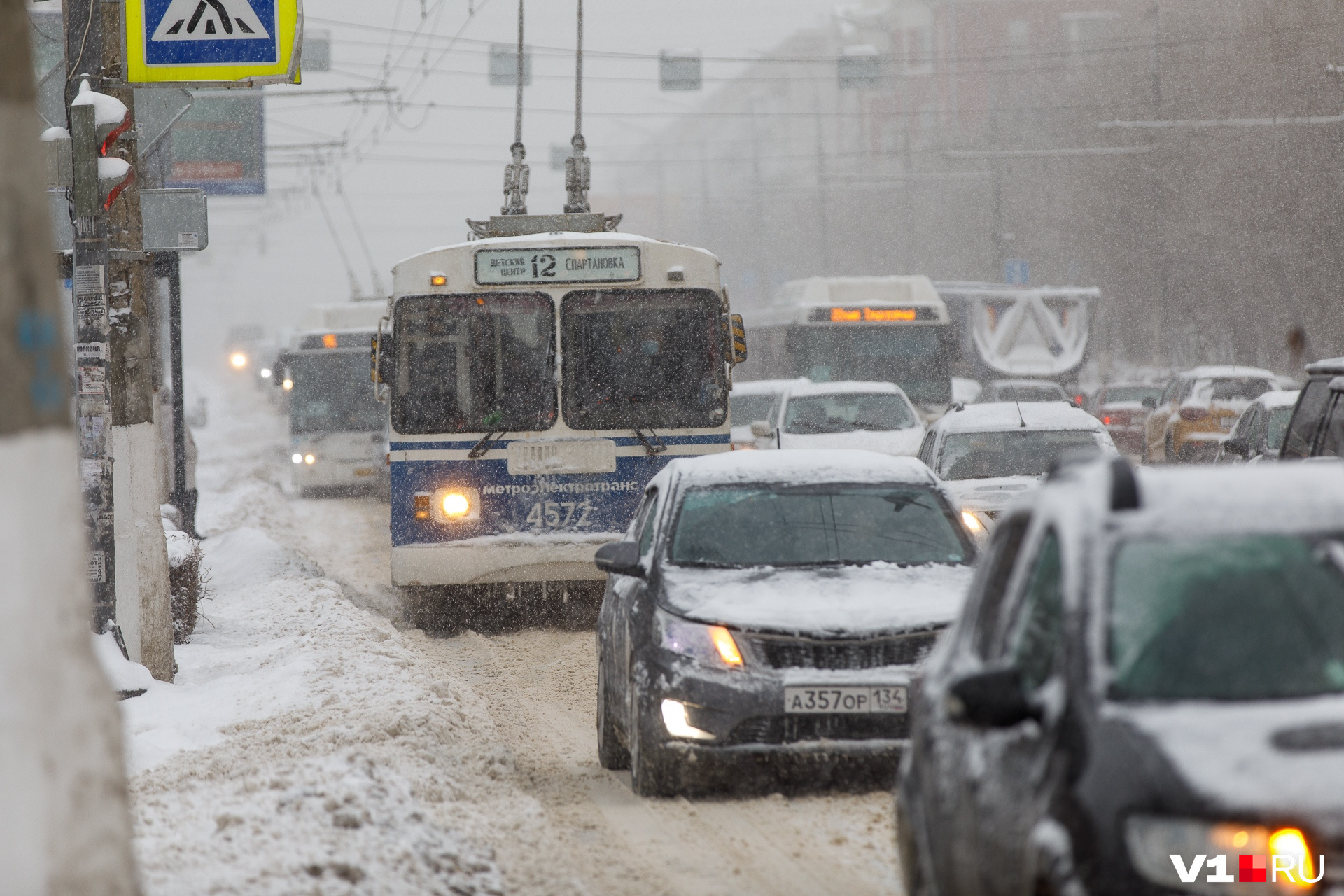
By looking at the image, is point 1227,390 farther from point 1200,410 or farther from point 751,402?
point 751,402

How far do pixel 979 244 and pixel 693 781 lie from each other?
60.8 metres

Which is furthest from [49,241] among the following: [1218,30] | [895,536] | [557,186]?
[557,186]

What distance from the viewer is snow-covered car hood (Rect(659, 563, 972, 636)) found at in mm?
→ 7738

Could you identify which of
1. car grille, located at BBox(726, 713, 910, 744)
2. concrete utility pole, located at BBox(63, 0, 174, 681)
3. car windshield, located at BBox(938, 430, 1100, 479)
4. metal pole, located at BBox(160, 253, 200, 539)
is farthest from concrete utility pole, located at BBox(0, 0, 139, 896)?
metal pole, located at BBox(160, 253, 200, 539)

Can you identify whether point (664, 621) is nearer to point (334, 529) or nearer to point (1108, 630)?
point (1108, 630)

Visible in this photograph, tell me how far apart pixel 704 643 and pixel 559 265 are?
24.0ft

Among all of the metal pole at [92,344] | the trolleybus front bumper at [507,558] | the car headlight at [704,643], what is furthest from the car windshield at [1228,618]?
the trolleybus front bumper at [507,558]

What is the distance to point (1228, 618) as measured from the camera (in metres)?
4.05

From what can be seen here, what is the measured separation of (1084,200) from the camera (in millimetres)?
53531

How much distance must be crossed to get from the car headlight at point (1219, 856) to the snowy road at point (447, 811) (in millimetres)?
2763

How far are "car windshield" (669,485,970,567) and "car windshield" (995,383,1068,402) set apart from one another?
80.5ft

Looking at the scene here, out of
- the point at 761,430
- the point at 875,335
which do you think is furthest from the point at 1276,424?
the point at 875,335

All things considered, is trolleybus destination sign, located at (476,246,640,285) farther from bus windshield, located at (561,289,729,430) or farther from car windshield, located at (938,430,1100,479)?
car windshield, located at (938,430,1100,479)

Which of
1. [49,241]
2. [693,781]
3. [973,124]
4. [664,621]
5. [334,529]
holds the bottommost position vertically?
[334,529]
